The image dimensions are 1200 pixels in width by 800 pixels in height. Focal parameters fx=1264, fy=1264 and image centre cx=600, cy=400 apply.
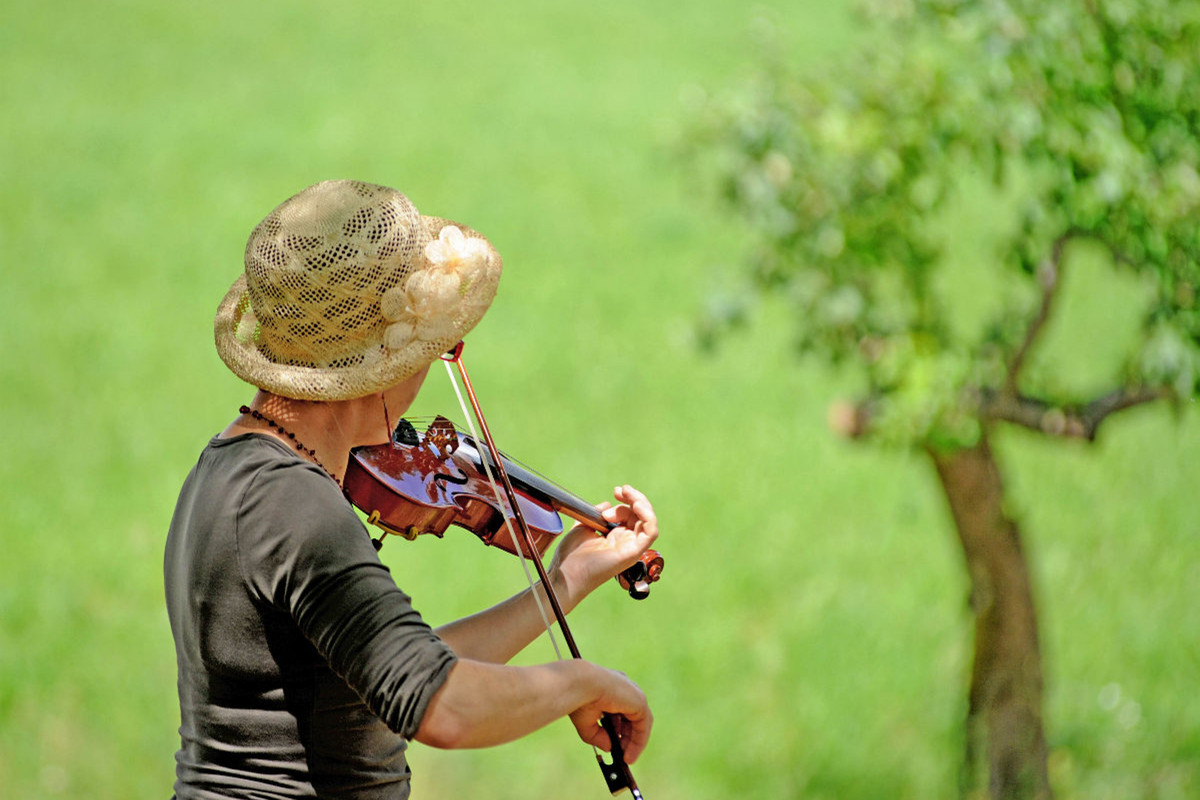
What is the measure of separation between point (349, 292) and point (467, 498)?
0.53 m

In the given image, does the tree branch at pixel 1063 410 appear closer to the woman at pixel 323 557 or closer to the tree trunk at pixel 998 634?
the tree trunk at pixel 998 634

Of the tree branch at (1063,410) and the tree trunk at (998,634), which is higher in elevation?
the tree branch at (1063,410)

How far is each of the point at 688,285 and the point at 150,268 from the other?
157 inches

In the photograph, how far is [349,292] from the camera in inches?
64.7

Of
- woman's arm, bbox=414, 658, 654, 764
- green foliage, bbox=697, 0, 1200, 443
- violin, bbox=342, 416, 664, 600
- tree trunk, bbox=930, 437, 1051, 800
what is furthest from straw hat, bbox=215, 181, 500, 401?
tree trunk, bbox=930, 437, 1051, 800

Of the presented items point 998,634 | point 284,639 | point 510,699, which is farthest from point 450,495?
point 998,634

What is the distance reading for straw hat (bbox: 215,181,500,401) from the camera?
1647 millimetres

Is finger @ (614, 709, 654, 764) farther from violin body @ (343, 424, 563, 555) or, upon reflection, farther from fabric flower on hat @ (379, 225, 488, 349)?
fabric flower on hat @ (379, 225, 488, 349)

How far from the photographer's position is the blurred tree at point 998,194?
3074 mm

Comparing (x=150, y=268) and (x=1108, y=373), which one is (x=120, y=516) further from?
(x=1108, y=373)

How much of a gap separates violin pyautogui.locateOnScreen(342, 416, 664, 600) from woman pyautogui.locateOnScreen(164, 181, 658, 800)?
0.59ft

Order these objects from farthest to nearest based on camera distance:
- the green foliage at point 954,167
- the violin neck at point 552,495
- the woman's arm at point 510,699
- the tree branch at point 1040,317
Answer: the tree branch at point 1040,317 → the green foliage at point 954,167 → the violin neck at point 552,495 → the woman's arm at point 510,699

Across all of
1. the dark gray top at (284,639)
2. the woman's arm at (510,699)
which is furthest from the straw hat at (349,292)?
the woman's arm at (510,699)

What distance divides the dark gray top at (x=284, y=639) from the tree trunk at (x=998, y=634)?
2552 millimetres
